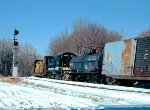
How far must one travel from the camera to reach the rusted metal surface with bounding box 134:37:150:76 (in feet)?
70.8

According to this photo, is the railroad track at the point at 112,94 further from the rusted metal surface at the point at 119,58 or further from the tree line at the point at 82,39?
the tree line at the point at 82,39

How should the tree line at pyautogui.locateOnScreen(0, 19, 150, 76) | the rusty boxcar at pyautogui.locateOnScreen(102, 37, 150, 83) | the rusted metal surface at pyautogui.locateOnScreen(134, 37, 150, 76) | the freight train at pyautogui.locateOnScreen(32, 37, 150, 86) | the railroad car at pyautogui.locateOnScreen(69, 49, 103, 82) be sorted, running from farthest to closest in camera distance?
1. the tree line at pyautogui.locateOnScreen(0, 19, 150, 76)
2. the railroad car at pyautogui.locateOnScreen(69, 49, 103, 82)
3. the freight train at pyautogui.locateOnScreen(32, 37, 150, 86)
4. the rusty boxcar at pyautogui.locateOnScreen(102, 37, 150, 83)
5. the rusted metal surface at pyautogui.locateOnScreen(134, 37, 150, 76)

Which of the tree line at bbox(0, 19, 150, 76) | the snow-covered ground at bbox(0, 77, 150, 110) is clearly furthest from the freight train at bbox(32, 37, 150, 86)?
the tree line at bbox(0, 19, 150, 76)

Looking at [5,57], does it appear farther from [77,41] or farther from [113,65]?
[113,65]

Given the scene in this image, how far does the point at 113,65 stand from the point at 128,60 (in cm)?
229

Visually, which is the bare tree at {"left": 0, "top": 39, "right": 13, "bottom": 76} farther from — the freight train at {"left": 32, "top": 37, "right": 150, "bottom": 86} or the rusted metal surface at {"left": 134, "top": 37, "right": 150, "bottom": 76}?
the rusted metal surface at {"left": 134, "top": 37, "right": 150, "bottom": 76}

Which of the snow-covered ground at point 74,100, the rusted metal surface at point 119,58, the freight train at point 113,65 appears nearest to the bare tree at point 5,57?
the freight train at point 113,65

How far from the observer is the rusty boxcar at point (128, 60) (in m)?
21.9

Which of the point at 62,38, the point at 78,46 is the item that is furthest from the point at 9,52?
the point at 78,46

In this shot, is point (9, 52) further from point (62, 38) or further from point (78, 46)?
point (78, 46)

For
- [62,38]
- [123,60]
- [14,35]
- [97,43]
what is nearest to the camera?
[123,60]

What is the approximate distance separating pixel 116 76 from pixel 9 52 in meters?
69.9

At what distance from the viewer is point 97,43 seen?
7669 centimetres

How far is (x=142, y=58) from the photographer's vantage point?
72.7 ft
